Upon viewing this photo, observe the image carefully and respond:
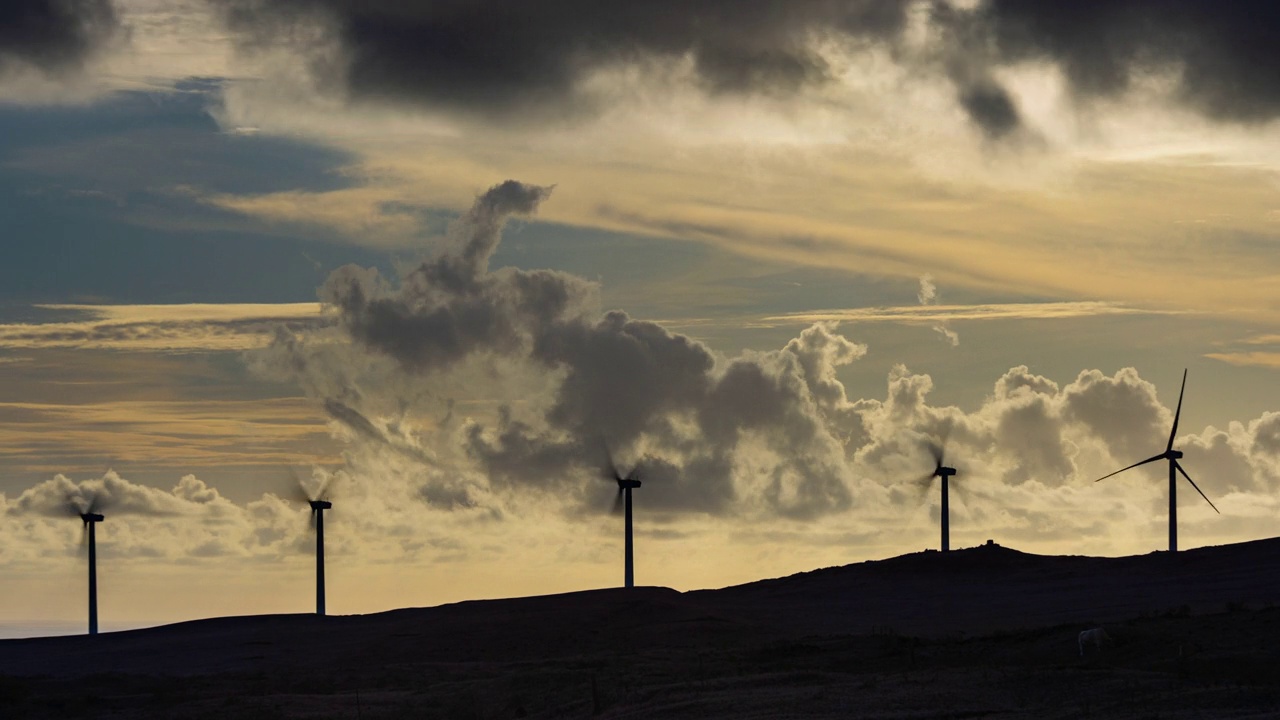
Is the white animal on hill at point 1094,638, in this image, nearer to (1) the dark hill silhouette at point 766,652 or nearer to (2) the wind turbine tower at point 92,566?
(1) the dark hill silhouette at point 766,652

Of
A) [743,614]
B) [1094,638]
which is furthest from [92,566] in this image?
[1094,638]

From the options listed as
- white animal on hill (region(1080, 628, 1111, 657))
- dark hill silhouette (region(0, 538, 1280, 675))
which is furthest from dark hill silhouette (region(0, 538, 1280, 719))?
A: white animal on hill (region(1080, 628, 1111, 657))

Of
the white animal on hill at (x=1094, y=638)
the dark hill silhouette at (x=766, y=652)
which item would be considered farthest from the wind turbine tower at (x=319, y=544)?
the white animal on hill at (x=1094, y=638)

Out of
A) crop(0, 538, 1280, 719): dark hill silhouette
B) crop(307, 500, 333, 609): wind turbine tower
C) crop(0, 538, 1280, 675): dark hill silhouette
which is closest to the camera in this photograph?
crop(0, 538, 1280, 719): dark hill silhouette

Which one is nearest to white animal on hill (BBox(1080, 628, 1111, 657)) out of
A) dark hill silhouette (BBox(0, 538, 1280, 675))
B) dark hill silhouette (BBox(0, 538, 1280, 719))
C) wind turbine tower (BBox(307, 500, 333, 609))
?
dark hill silhouette (BBox(0, 538, 1280, 719))

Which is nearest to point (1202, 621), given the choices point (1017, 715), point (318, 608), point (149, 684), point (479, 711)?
point (1017, 715)

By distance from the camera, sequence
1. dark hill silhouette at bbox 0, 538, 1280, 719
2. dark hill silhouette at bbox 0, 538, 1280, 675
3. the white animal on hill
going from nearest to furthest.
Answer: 1. dark hill silhouette at bbox 0, 538, 1280, 719
2. the white animal on hill
3. dark hill silhouette at bbox 0, 538, 1280, 675

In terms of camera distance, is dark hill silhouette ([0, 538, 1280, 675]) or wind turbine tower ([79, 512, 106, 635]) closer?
dark hill silhouette ([0, 538, 1280, 675])

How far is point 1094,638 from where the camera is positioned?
71688 mm

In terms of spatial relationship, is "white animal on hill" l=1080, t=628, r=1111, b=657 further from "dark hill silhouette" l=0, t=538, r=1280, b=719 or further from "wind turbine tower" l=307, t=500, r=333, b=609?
"wind turbine tower" l=307, t=500, r=333, b=609

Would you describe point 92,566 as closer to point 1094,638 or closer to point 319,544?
point 319,544

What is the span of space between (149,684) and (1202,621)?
56137 mm

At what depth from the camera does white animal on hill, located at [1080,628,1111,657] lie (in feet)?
234

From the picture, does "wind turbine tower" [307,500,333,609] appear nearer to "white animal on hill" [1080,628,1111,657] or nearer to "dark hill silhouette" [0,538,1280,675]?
"dark hill silhouette" [0,538,1280,675]
